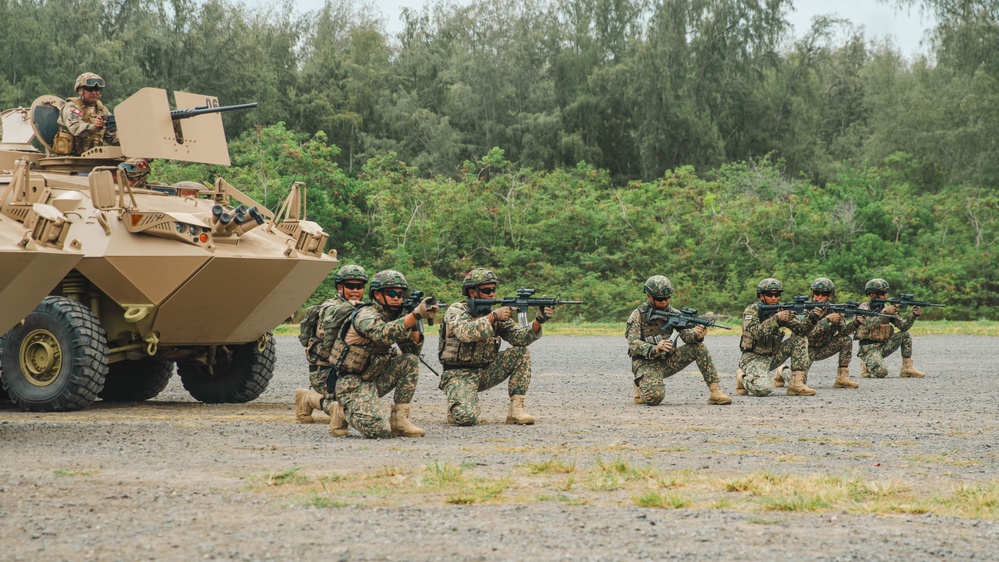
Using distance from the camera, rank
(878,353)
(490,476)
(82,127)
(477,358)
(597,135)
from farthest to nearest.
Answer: (597,135)
(878,353)
(82,127)
(477,358)
(490,476)

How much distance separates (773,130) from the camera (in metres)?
47.0

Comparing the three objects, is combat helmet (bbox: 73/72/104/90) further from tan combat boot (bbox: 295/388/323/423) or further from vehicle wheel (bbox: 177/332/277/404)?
tan combat boot (bbox: 295/388/323/423)

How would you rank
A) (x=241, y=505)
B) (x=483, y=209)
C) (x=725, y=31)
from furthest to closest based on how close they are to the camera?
(x=725, y=31)
(x=483, y=209)
(x=241, y=505)

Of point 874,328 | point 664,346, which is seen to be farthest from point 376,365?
point 874,328

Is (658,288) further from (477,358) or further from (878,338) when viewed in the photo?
(878,338)

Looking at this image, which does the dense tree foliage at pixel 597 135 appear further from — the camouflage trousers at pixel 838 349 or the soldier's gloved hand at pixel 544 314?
the soldier's gloved hand at pixel 544 314

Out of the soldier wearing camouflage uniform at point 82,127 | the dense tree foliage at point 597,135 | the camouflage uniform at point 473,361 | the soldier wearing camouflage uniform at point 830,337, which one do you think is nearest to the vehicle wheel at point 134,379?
the soldier wearing camouflage uniform at point 82,127

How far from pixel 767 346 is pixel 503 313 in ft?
16.1

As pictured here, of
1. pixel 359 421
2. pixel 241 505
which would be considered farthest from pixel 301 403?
pixel 241 505

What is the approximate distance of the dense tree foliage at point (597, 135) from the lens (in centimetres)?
3556

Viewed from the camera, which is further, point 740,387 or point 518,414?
point 740,387

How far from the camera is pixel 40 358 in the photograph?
11891 mm

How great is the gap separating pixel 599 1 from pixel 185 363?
36.9 metres

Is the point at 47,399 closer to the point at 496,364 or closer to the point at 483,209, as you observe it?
the point at 496,364
